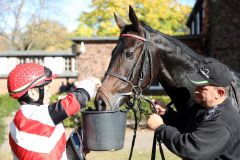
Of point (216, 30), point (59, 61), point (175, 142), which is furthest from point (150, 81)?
point (59, 61)

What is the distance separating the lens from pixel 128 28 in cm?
388

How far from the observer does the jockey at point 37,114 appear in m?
2.83

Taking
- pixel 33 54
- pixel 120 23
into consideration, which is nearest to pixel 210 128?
pixel 120 23

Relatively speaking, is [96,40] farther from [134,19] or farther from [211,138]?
[211,138]

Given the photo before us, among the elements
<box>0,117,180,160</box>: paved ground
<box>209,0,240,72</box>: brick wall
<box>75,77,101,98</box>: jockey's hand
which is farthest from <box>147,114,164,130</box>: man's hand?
<box>209,0,240,72</box>: brick wall

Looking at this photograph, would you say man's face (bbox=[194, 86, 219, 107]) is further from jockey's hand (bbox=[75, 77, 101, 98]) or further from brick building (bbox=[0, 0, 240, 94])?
brick building (bbox=[0, 0, 240, 94])

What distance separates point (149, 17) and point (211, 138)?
125 ft

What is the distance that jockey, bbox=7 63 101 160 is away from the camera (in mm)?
2828

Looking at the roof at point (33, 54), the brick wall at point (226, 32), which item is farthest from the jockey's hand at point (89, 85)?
the roof at point (33, 54)

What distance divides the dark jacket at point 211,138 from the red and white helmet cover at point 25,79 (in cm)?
93

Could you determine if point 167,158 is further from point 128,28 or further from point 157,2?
point 157,2

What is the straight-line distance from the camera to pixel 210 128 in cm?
256

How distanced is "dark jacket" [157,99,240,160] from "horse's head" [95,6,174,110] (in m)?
0.97

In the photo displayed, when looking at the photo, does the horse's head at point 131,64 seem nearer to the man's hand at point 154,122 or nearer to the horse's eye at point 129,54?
the horse's eye at point 129,54
